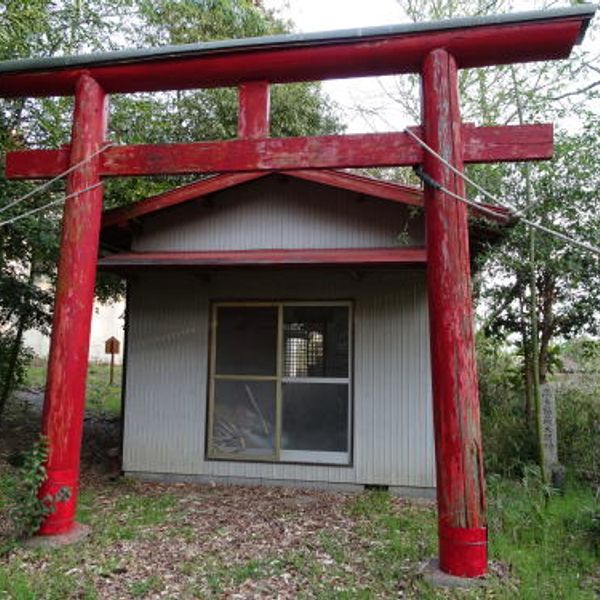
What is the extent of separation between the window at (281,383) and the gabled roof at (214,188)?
4.18ft

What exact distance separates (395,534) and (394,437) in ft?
5.14

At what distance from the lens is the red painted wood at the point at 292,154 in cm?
400

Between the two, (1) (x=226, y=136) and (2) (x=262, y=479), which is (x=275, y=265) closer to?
(2) (x=262, y=479)

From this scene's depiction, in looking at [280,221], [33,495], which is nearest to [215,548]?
[33,495]

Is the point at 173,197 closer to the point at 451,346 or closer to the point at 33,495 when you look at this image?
the point at 33,495

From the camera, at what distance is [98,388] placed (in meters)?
15.1

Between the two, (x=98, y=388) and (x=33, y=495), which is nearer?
(x=33, y=495)

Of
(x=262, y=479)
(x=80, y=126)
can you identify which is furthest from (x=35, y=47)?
(x=262, y=479)

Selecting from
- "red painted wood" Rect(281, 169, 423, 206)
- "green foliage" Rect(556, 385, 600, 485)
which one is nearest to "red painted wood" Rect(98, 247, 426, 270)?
"red painted wood" Rect(281, 169, 423, 206)

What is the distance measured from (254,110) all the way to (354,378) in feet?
10.2

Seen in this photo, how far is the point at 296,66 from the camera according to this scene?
439 centimetres

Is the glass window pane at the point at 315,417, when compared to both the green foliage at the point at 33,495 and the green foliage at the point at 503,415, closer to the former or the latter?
the green foliage at the point at 503,415

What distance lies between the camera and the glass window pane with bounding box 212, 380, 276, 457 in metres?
6.59

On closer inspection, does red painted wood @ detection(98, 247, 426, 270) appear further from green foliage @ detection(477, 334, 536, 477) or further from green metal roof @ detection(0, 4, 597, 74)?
green foliage @ detection(477, 334, 536, 477)
